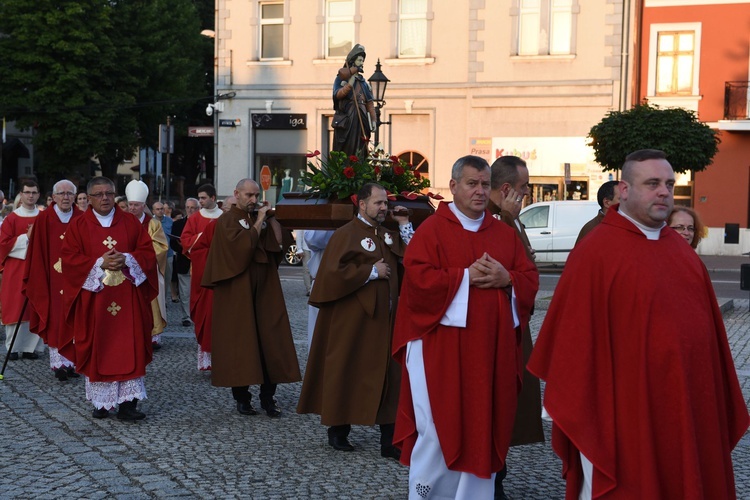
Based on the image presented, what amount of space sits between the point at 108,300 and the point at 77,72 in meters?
30.8

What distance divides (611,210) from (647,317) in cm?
56

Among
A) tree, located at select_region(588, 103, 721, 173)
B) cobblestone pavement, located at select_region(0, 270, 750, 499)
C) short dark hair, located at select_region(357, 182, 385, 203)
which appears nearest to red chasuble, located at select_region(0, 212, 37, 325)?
cobblestone pavement, located at select_region(0, 270, 750, 499)

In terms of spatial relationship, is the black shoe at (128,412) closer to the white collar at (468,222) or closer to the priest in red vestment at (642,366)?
the white collar at (468,222)

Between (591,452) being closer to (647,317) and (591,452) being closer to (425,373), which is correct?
(647,317)

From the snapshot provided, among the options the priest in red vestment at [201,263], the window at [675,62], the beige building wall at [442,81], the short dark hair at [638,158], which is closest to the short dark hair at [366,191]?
the priest in red vestment at [201,263]

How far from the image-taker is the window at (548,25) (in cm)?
3042

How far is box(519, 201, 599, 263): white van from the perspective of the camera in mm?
24953

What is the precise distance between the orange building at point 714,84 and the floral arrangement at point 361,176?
2303 centimetres

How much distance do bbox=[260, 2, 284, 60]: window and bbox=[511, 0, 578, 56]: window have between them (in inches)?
299

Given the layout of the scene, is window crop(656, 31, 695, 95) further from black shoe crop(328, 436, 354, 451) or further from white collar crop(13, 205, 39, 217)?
black shoe crop(328, 436, 354, 451)

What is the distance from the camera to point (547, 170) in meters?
30.3

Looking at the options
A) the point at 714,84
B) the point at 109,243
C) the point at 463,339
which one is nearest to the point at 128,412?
the point at 109,243

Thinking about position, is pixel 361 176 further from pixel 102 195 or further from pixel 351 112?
pixel 102 195

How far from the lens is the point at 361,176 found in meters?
8.66
